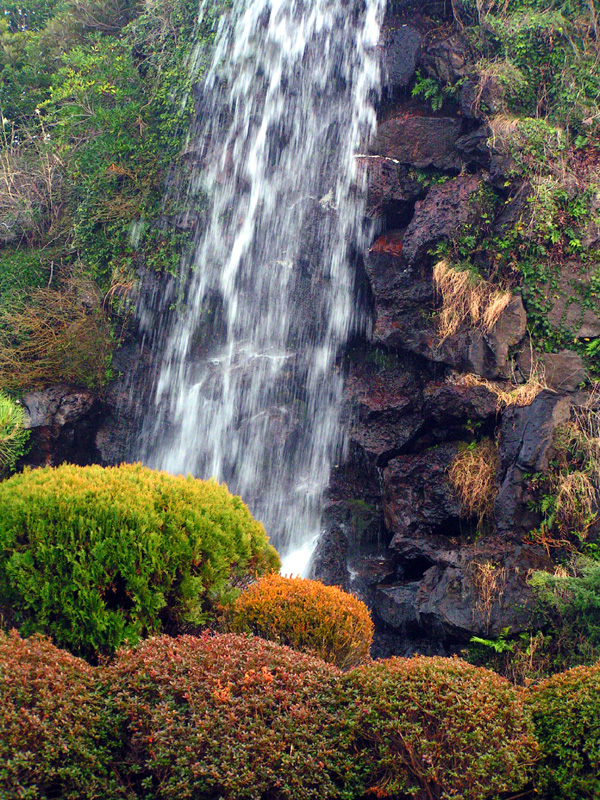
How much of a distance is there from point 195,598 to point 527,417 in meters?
4.00

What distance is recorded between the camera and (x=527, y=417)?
6.94 metres

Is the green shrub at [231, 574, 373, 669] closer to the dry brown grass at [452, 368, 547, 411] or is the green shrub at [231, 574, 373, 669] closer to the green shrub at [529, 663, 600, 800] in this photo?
the green shrub at [529, 663, 600, 800]

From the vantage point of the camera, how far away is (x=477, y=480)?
7.14 metres

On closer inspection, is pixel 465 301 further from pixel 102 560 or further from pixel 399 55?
pixel 102 560

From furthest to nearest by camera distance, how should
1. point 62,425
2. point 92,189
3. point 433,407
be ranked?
point 92,189 → point 62,425 → point 433,407

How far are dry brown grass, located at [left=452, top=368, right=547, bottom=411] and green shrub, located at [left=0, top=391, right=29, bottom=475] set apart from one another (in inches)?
221

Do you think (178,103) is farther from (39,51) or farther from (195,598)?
(195,598)

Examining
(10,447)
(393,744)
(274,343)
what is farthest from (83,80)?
(393,744)

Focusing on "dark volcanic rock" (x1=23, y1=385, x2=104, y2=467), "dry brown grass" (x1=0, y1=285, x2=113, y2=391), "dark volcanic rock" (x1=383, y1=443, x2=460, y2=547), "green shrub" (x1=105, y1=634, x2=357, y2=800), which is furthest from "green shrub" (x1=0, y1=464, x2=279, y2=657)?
"dry brown grass" (x1=0, y1=285, x2=113, y2=391)

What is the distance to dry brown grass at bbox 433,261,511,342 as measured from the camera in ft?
25.7

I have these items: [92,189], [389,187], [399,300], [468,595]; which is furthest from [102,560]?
[92,189]

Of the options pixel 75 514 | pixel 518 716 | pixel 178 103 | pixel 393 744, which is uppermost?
pixel 178 103

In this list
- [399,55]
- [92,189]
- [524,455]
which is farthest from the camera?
[92,189]

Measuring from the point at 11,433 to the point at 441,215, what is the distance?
6.14 m
